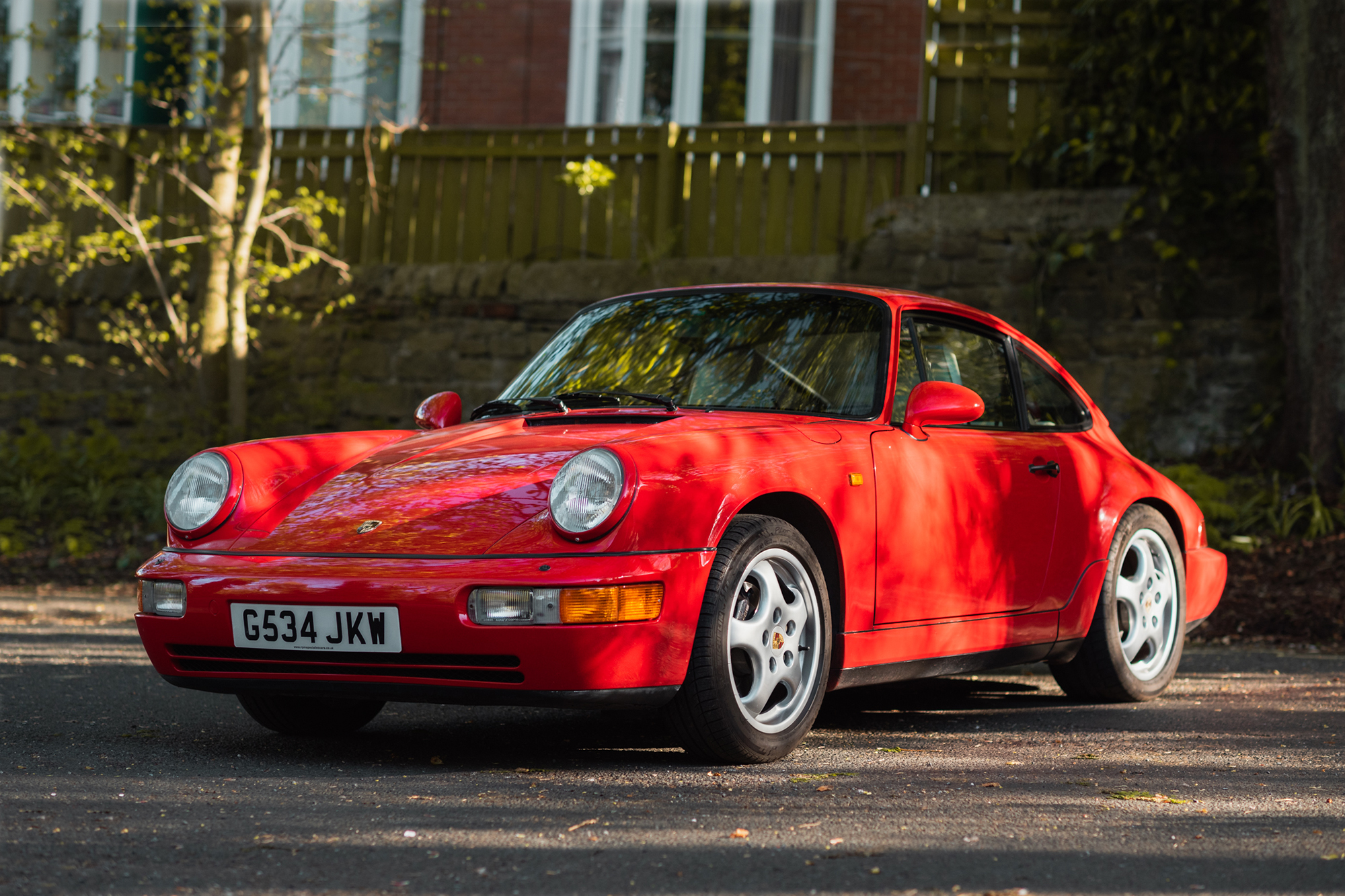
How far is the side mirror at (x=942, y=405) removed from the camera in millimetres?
4805

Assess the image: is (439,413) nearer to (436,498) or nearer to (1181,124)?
(436,498)

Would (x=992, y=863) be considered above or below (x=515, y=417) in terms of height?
below

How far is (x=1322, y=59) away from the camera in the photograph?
9234 mm

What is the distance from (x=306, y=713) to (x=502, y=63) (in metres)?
11.4

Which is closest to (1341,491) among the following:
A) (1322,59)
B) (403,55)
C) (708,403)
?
(1322,59)

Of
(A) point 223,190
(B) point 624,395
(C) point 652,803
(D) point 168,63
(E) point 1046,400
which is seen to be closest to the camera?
(C) point 652,803

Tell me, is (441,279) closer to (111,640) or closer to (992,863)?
(111,640)

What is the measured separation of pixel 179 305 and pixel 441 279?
7.02 feet

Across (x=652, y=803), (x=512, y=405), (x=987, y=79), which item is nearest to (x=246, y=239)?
(x=987, y=79)

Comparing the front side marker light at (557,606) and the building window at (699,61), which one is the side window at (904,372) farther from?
the building window at (699,61)

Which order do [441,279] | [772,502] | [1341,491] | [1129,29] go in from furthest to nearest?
1. [441,279]
2. [1129,29]
3. [1341,491]
4. [772,502]

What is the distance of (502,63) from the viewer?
15195 millimetres

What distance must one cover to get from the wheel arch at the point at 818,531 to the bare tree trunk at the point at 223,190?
8408mm

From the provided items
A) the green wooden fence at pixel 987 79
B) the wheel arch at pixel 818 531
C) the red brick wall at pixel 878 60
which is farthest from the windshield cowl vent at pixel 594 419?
the red brick wall at pixel 878 60
